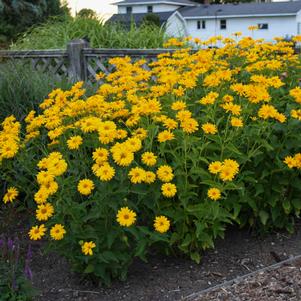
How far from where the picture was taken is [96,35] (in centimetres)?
934

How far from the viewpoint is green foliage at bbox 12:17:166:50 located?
9.13 m

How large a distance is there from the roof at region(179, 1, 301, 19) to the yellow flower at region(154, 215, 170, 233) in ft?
141

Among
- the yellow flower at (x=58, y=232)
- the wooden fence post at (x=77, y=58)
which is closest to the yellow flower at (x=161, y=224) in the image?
the yellow flower at (x=58, y=232)

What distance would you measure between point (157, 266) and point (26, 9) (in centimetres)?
1662

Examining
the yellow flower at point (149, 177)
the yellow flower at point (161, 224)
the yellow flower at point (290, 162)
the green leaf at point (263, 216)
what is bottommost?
the green leaf at point (263, 216)

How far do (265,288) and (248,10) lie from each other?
148 feet

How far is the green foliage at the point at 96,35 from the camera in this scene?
9133mm

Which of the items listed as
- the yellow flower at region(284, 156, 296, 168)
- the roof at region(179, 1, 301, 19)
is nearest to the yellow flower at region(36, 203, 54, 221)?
the yellow flower at region(284, 156, 296, 168)

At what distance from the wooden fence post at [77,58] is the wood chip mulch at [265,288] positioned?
517 cm

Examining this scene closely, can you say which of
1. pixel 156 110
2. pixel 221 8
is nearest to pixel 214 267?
pixel 156 110

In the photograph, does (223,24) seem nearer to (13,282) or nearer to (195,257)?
(195,257)

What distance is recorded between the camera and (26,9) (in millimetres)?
18406

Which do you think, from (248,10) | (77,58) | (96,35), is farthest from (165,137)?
(248,10)

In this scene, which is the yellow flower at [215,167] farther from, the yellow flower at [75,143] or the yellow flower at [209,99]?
the yellow flower at [75,143]
